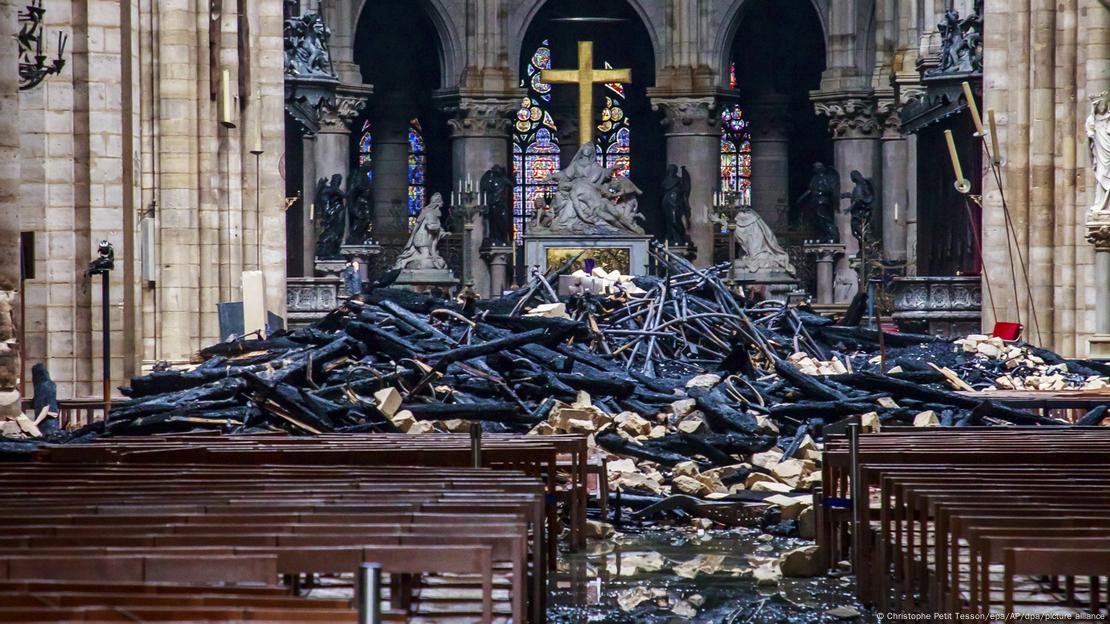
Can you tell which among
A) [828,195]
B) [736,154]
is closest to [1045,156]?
[828,195]

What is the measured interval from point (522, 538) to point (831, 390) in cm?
1133

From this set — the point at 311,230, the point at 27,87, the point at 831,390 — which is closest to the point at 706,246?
the point at 311,230

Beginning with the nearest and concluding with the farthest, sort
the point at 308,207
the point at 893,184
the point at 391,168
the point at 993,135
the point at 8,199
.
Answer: the point at 8,199 → the point at 993,135 → the point at 308,207 → the point at 893,184 → the point at 391,168

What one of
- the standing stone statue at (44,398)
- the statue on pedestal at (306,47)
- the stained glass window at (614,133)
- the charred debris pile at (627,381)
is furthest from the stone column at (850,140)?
the standing stone statue at (44,398)

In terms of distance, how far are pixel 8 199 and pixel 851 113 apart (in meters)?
32.4

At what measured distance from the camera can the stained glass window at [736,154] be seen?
5025 cm

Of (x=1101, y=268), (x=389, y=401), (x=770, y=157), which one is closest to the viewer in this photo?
(x=389, y=401)

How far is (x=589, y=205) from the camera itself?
41688 mm

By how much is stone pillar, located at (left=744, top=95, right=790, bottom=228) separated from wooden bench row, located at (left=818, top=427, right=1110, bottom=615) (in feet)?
116

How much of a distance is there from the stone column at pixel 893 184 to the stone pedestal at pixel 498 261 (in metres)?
8.24

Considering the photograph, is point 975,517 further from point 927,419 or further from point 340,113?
point 340,113

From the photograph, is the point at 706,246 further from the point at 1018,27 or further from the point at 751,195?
the point at 1018,27

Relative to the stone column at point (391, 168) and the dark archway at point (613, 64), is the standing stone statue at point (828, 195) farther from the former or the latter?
the stone column at point (391, 168)

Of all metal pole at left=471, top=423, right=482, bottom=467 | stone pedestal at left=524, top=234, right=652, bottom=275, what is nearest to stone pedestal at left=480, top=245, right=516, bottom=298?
stone pedestal at left=524, top=234, right=652, bottom=275
